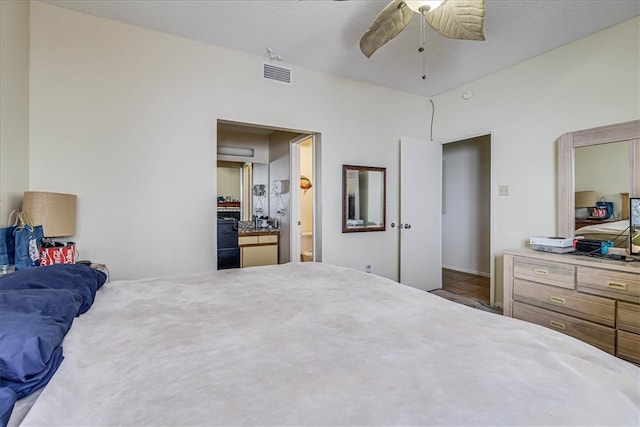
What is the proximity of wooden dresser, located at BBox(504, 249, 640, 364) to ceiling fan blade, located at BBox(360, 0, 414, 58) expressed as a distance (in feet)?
6.95

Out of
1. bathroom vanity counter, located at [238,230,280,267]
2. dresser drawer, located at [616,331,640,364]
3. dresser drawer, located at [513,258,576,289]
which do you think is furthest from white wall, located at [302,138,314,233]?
dresser drawer, located at [616,331,640,364]

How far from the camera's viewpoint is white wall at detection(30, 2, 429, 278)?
90.1 inches

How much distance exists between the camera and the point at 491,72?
11.0ft

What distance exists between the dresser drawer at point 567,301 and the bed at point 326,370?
169 cm

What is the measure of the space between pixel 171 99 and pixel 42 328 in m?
2.40

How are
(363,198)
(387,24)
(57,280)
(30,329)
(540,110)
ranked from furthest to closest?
(363,198) → (540,110) → (387,24) → (57,280) → (30,329)

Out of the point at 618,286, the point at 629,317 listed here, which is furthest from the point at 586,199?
the point at 629,317

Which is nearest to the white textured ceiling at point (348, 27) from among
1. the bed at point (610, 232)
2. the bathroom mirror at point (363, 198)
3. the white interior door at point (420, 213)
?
the white interior door at point (420, 213)

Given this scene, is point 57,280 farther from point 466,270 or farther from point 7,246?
point 466,270

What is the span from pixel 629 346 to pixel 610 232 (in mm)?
951

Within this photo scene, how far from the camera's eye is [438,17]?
1.80 metres

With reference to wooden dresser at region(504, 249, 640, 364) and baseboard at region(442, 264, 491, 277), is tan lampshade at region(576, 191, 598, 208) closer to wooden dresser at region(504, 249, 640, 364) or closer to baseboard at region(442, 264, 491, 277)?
wooden dresser at region(504, 249, 640, 364)

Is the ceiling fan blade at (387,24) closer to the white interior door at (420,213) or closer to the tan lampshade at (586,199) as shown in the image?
the white interior door at (420,213)

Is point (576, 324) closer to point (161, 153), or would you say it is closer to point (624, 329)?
point (624, 329)
